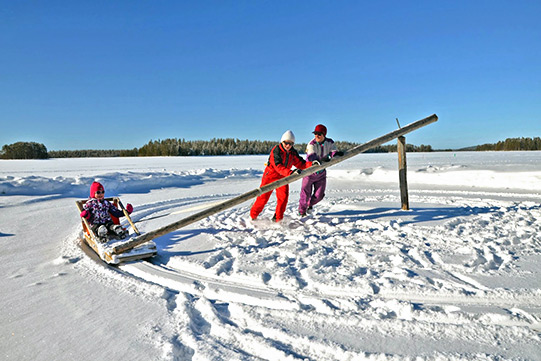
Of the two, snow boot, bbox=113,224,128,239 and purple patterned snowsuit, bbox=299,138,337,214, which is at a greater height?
purple patterned snowsuit, bbox=299,138,337,214

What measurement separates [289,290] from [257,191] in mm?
2001

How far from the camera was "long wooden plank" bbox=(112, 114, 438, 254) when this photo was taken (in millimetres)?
4371

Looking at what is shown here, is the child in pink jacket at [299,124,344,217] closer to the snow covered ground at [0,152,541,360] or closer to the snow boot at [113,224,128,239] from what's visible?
the snow covered ground at [0,152,541,360]

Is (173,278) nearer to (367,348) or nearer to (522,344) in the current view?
(367,348)

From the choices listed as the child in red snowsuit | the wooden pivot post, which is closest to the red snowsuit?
the child in red snowsuit

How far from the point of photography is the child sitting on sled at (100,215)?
4.75 m

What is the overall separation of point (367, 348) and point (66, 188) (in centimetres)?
1035

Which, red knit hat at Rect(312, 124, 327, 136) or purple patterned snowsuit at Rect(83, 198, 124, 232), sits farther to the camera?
red knit hat at Rect(312, 124, 327, 136)

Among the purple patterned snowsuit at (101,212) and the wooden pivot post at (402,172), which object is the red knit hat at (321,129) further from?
the purple patterned snowsuit at (101,212)

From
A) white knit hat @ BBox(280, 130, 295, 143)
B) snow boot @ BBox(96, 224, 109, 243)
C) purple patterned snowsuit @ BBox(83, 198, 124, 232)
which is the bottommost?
snow boot @ BBox(96, 224, 109, 243)

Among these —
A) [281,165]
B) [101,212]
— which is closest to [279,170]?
[281,165]

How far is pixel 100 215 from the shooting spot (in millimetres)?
5164

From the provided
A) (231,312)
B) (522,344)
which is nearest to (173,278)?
(231,312)

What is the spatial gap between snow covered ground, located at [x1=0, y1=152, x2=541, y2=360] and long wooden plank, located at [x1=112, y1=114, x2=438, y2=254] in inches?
10.7
